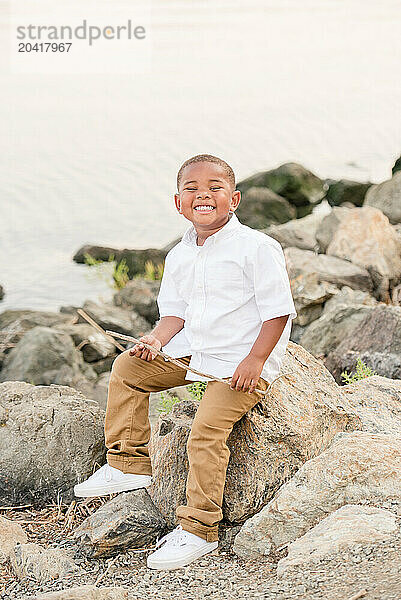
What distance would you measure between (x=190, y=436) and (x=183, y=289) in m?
0.62

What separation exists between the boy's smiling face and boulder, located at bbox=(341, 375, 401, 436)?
1016mm

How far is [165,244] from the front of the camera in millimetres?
10898

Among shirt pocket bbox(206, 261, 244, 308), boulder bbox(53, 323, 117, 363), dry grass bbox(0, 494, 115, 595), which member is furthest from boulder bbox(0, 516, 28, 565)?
boulder bbox(53, 323, 117, 363)

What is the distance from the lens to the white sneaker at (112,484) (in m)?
3.30

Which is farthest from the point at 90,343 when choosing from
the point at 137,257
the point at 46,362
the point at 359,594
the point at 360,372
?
the point at 359,594

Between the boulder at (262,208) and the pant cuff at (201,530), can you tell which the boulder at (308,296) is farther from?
the boulder at (262,208)

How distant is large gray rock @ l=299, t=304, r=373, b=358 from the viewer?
18.8 ft

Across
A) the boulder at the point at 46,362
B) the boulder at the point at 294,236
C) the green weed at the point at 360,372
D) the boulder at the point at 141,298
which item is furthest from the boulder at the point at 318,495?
the boulder at the point at 141,298

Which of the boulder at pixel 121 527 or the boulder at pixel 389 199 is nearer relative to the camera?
the boulder at pixel 121 527

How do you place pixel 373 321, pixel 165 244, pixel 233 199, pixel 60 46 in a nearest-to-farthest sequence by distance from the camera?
pixel 233 199 < pixel 373 321 < pixel 60 46 < pixel 165 244

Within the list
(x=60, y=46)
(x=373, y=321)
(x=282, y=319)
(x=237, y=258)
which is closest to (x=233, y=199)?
(x=237, y=258)

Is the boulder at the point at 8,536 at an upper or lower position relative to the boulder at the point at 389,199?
lower

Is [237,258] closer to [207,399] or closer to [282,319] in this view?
[282,319]

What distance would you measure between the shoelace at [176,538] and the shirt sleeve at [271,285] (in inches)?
30.7
